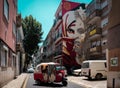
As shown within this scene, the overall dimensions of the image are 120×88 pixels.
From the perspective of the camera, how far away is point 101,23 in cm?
4859

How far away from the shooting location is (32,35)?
77.0m

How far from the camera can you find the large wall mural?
63125mm

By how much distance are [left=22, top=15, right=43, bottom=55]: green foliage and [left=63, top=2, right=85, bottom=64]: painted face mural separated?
558 inches

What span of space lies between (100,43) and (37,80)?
23.0 m

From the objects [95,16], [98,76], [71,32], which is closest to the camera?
[98,76]

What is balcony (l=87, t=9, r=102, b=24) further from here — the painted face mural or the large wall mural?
the painted face mural

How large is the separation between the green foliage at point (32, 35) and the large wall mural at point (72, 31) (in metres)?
14.0

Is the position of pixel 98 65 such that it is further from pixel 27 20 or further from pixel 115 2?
pixel 27 20

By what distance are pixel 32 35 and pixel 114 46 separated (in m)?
57.0

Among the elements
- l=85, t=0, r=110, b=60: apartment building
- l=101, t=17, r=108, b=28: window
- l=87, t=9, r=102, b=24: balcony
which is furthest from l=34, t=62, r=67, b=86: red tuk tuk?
l=87, t=9, r=102, b=24: balcony

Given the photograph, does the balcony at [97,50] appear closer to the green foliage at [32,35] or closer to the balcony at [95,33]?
the balcony at [95,33]

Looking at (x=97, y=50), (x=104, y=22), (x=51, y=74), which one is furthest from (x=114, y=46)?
(x=97, y=50)

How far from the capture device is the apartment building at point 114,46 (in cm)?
2025

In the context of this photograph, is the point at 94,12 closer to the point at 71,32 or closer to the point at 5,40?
the point at 71,32
